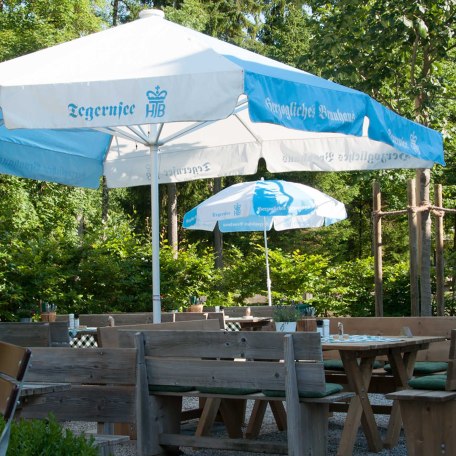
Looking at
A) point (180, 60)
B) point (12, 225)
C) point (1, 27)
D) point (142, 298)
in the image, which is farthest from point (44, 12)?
point (180, 60)

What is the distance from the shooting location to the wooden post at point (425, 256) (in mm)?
11656

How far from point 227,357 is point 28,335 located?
4.43ft

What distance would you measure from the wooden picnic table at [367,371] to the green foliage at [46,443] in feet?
8.97

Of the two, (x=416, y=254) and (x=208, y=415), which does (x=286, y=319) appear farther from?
(x=416, y=254)

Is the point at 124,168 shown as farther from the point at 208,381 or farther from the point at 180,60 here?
the point at 208,381

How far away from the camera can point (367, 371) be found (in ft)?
20.5

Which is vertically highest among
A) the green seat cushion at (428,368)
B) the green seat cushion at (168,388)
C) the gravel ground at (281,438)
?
the green seat cushion at (428,368)

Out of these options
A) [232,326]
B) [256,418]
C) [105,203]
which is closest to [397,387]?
[256,418]

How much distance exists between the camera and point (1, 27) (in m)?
23.6

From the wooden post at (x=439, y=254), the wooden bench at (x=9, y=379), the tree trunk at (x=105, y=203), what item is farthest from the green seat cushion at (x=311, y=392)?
the tree trunk at (x=105, y=203)

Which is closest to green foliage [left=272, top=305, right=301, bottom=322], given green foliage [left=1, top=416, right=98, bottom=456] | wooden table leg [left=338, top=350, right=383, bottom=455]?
wooden table leg [left=338, top=350, right=383, bottom=455]

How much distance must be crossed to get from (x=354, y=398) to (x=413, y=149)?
224cm

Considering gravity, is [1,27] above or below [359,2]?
above

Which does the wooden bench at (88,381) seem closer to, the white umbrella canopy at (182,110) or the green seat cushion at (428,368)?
the white umbrella canopy at (182,110)
